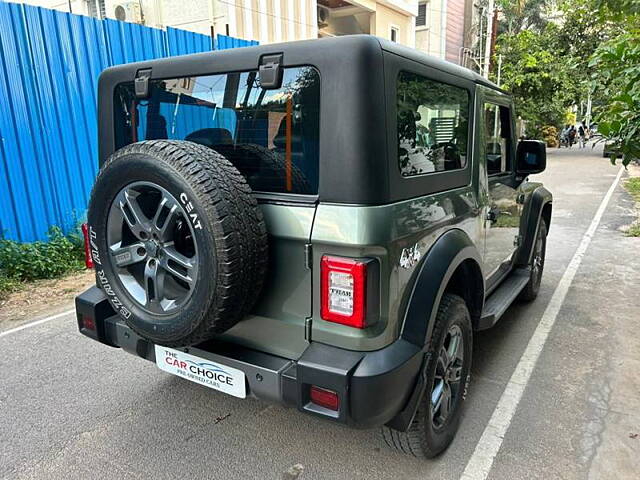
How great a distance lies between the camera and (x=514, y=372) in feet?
11.2

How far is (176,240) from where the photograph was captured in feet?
6.98

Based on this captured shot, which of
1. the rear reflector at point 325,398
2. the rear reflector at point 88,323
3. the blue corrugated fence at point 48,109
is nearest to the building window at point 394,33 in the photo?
the blue corrugated fence at point 48,109

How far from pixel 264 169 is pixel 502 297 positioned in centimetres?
226

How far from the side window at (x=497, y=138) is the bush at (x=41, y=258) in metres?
4.82

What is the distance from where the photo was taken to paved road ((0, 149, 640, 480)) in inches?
96.4

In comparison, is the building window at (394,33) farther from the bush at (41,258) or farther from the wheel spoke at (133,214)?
the wheel spoke at (133,214)

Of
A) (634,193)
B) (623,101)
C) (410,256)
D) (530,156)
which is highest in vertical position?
(623,101)

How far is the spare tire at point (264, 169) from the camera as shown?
211 cm

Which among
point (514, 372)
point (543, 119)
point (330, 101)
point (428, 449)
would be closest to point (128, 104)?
point (330, 101)

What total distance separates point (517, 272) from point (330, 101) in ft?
10.1

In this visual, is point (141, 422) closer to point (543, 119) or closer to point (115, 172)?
point (115, 172)

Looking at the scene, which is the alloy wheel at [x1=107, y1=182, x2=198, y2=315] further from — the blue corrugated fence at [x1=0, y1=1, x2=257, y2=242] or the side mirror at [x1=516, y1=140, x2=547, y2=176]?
the blue corrugated fence at [x1=0, y1=1, x2=257, y2=242]

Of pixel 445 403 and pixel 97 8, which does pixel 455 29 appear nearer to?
pixel 97 8

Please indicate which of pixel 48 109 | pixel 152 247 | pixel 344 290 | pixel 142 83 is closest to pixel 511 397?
pixel 344 290
